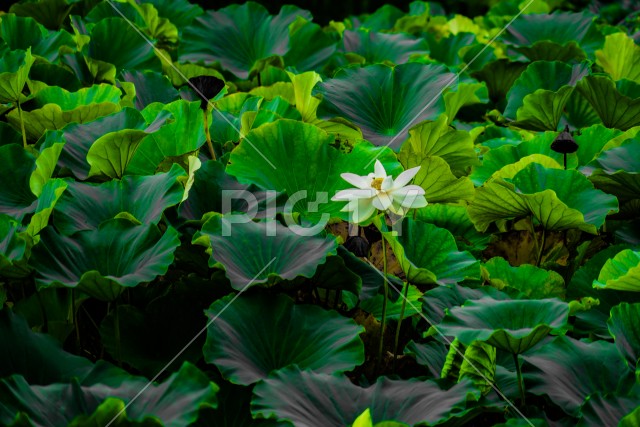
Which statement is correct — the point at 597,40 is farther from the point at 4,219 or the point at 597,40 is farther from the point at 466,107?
the point at 4,219

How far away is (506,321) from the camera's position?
1098mm

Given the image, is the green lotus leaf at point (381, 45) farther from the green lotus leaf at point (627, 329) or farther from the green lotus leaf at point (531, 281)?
the green lotus leaf at point (627, 329)

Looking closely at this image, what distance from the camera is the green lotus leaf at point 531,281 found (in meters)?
1.36

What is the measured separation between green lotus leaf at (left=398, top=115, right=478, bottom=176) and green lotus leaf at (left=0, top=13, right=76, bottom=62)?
0.95 meters

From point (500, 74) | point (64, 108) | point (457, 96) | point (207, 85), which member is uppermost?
point (207, 85)

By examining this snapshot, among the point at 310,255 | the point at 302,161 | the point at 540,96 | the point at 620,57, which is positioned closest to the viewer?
the point at 310,255

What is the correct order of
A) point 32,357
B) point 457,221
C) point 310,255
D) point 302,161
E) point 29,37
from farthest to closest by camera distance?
point 29,37, point 457,221, point 302,161, point 310,255, point 32,357

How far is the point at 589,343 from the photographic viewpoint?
3.72 ft

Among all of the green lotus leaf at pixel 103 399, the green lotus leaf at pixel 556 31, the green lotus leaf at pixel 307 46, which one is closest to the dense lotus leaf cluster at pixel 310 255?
the green lotus leaf at pixel 103 399

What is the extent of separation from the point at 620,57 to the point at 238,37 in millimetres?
1034

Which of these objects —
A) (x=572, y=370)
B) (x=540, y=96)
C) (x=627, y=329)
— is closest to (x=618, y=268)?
(x=627, y=329)

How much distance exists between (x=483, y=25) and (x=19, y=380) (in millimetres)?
2514

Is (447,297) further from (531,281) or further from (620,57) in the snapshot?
(620,57)

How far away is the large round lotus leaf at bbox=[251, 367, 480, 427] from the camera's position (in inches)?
38.4
